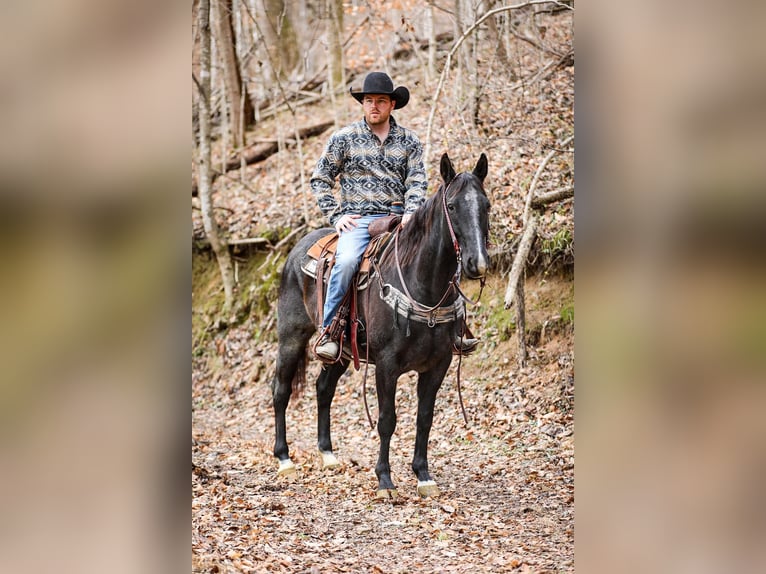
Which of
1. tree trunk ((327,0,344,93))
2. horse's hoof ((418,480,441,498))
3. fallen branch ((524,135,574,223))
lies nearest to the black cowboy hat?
fallen branch ((524,135,574,223))

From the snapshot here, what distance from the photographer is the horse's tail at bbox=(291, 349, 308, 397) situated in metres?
6.89

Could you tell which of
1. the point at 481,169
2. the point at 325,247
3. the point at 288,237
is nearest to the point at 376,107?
the point at 481,169

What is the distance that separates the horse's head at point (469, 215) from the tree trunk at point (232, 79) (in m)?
8.48

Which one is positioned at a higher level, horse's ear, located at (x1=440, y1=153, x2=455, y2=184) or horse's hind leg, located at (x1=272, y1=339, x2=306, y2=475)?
horse's ear, located at (x1=440, y1=153, x2=455, y2=184)

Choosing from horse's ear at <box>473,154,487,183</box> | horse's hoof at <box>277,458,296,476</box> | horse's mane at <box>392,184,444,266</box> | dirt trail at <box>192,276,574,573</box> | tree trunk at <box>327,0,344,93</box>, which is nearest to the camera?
dirt trail at <box>192,276,574,573</box>

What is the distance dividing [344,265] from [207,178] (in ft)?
19.6

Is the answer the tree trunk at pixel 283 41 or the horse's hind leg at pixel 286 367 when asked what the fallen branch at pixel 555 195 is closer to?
the horse's hind leg at pixel 286 367

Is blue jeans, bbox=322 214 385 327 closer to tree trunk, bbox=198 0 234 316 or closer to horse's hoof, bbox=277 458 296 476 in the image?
horse's hoof, bbox=277 458 296 476

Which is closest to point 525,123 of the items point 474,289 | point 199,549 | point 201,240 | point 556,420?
point 474,289

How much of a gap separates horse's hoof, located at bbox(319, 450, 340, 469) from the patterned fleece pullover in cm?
220

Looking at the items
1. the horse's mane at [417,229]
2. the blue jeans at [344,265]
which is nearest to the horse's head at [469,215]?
the horse's mane at [417,229]

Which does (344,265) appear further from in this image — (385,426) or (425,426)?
(425,426)
